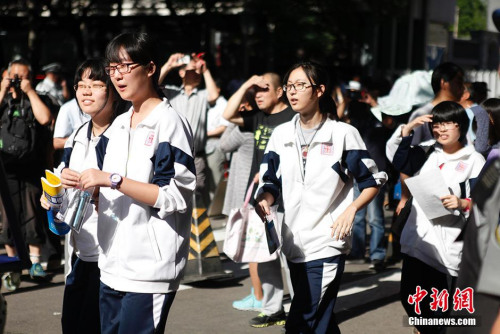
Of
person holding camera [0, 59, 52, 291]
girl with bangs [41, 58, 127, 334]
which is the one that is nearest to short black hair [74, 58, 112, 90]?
girl with bangs [41, 58, 127, 334]

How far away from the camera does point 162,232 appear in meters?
3.80

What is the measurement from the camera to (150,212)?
12.5ft

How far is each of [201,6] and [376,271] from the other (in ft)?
52.0

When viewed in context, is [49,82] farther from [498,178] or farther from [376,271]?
[498,178]

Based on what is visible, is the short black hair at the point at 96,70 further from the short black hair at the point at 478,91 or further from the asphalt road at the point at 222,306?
the short black hair at the point at 478,91

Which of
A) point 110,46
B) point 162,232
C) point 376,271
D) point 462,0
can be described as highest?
point 462,0

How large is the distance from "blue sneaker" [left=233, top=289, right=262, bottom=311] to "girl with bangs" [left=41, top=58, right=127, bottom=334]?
94.8 inches

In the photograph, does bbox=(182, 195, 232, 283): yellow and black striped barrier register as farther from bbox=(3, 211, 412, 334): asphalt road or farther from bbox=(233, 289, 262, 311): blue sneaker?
bbox=(233, 289, 262, 311): blue sneaker

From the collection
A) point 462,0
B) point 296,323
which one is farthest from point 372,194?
point 462,0

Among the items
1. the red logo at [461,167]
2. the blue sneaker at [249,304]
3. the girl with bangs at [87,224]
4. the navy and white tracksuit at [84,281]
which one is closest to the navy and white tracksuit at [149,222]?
the girl with bangs at [87,224]

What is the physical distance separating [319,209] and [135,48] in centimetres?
162

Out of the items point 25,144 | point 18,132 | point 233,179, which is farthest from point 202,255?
point 18,132

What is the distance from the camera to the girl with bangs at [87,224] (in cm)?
461

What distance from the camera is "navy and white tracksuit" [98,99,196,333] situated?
12.5ft
